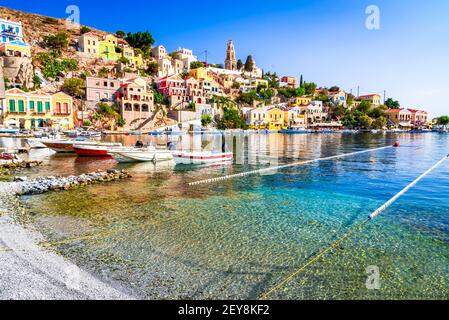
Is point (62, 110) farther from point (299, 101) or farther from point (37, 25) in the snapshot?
point (299, 101)

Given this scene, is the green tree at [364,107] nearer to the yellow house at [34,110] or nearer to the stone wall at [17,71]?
the yellow house at [34,110]

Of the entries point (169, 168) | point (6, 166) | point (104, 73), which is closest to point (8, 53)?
point (104, 73)

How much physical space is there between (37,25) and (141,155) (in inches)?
3878

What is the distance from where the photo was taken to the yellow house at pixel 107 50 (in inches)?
3388

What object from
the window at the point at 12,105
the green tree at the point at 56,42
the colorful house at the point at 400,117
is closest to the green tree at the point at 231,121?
the window at the point at 12,105

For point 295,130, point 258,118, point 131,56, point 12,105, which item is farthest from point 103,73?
point 295,130

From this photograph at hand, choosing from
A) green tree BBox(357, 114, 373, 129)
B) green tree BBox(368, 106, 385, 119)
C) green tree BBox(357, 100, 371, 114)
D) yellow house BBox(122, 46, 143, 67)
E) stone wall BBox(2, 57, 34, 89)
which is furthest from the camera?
green tree BBox(357, 100, 371, 114)

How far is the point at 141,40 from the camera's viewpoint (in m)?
102

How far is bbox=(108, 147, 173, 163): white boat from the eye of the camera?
76.7 ft

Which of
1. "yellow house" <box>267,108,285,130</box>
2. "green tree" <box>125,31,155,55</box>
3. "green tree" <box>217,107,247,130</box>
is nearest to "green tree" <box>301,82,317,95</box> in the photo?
"yellow house" <box>267,108,285,130</box>

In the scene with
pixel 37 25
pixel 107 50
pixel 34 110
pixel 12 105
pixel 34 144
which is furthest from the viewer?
pixel 37 25

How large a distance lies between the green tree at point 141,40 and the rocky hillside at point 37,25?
53.8 ft

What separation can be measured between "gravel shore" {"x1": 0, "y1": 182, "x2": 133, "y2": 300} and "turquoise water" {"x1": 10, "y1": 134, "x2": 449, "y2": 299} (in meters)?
0.38

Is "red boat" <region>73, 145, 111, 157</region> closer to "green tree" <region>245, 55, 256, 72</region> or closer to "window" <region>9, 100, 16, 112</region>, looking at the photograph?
"window" <region>9, 100, 16, 112</region>
